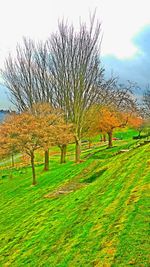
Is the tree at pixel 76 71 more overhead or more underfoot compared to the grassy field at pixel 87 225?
more overhead

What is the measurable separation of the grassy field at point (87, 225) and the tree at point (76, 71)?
16998 millimetres

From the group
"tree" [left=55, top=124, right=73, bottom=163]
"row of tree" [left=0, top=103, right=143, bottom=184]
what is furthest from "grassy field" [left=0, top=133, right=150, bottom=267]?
"tree" [left=55, top=124, right=73, bottom=163]

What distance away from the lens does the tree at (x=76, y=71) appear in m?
38.3

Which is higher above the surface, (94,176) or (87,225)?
(94,176)

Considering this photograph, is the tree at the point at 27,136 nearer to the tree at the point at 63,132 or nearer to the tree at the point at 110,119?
the tree at the point at 63,132

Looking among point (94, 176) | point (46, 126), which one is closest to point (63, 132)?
point (46, 126)

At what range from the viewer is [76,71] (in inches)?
1535

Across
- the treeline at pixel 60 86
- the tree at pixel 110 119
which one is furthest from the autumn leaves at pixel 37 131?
the tree at pixel 110 119

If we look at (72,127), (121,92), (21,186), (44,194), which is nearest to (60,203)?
(44,194)

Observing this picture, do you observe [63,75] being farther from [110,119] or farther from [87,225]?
[87,225]

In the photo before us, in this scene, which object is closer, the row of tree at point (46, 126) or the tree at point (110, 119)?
the row of tree at point (46, 126)

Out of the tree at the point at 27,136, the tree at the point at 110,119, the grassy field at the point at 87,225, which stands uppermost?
→ the tree at the point at 110,119

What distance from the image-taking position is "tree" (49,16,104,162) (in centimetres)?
3834

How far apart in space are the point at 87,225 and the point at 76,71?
27.6m
